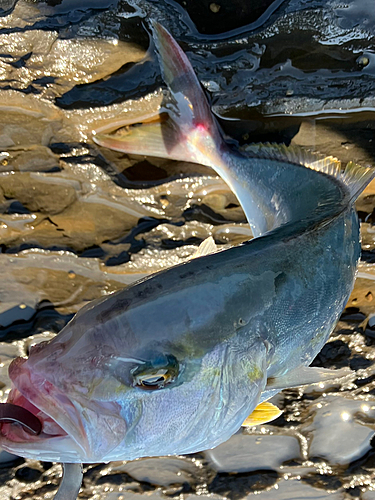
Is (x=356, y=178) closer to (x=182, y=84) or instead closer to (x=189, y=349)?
(x=182, y=84)

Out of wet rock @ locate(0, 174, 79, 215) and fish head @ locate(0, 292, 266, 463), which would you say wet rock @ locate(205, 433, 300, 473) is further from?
wet rock @ locate(0, 174, 79, 215)

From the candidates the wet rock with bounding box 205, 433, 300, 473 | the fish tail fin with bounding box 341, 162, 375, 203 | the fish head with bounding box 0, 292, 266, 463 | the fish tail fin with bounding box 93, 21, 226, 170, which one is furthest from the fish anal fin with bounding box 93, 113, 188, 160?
the wet rock with bounding box 205, 433, 300, 473

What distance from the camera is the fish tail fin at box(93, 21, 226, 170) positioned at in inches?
107

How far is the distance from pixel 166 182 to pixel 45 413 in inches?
71.7

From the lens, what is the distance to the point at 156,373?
153 centimetres

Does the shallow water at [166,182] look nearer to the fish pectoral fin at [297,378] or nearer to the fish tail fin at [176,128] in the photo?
the fish tail fin at [176,128]

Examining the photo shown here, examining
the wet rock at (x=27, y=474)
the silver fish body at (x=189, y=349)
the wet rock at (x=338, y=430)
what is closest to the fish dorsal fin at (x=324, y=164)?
the silver fish body at (x=189, y=349)

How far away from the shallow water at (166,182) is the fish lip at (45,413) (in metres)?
1.35

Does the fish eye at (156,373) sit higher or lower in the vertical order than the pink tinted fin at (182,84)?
lower

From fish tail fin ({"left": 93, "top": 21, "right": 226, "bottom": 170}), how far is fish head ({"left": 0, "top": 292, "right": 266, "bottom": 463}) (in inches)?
59.5

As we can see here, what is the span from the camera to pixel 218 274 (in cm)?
171

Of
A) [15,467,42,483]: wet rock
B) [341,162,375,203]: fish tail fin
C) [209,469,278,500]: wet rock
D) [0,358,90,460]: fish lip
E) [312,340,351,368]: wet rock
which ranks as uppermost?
[341,162,375,203]: fish tail fin

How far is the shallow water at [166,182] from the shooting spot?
2891 millimetres

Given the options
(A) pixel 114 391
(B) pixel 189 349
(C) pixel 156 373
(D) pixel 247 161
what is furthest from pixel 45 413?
(D) pixel 247 161
